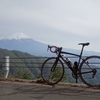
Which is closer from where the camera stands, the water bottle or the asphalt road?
the asphalt road

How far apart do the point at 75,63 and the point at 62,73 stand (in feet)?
1.67

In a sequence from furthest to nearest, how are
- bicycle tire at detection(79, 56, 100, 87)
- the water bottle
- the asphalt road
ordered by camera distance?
1. the water bottle
2. bicycle tire at detection(79, 56, 100, 87)
3. the asphalt road

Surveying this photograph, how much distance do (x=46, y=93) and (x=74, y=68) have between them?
1234mm

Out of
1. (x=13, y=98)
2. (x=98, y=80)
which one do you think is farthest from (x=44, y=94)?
(x=98, y=80)

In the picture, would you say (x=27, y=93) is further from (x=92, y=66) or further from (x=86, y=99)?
(x=92, y=66)

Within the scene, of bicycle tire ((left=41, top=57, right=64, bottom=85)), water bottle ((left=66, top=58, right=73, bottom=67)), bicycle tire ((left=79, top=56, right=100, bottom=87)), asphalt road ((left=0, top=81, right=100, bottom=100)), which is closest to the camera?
asphalt road ((left=0, top=81, right=100, bottom=100))

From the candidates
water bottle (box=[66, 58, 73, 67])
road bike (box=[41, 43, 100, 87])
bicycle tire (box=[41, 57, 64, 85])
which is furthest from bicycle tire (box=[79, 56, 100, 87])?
bicycle tire (box=[41, 57, 64, 85])

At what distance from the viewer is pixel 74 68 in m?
6.25

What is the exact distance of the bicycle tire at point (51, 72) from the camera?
6.50 m

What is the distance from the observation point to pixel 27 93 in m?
5.48

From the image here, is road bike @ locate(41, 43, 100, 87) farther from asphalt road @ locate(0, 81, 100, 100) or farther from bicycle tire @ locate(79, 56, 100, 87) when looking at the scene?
asphalt road @ locate(0, 81, 100, 100)

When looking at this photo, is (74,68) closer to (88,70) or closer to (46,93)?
(88,70)

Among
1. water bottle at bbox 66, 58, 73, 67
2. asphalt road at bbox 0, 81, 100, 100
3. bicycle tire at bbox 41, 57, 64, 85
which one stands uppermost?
water bottle at bbox 66, 58, 73, 67

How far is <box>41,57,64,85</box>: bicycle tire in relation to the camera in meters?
6.50
